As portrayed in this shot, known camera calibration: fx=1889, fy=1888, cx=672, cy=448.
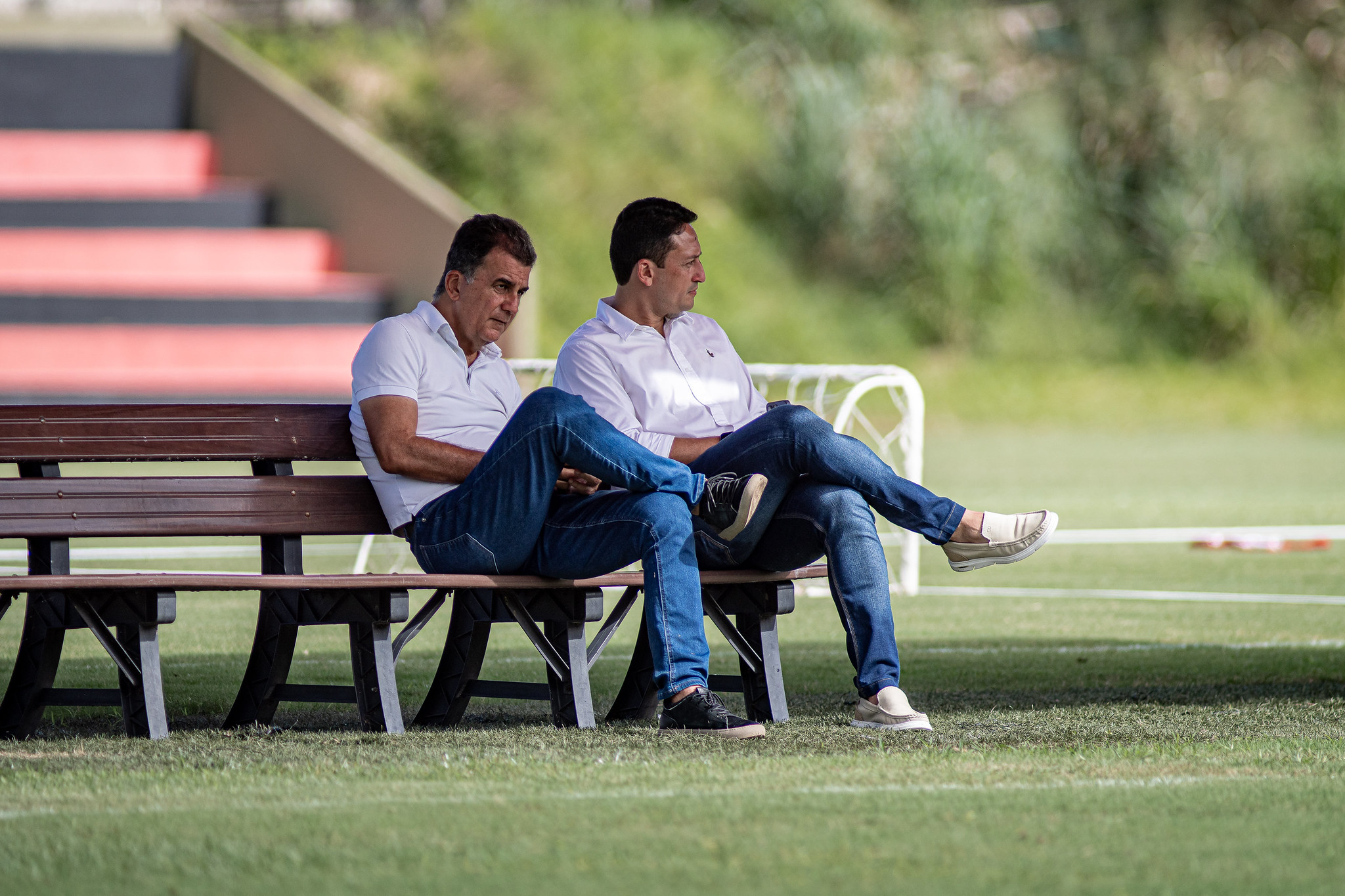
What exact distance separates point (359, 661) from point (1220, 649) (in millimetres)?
3219

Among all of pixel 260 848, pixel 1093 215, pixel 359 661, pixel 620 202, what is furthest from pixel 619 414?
pixel 1093 215

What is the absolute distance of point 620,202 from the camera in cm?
A: 2573

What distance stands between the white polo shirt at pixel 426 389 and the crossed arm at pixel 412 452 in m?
0.04

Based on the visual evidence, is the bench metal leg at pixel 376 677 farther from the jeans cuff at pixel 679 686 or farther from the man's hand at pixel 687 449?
the man's hand at pixel 687 449

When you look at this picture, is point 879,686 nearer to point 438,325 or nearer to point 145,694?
point 438,325

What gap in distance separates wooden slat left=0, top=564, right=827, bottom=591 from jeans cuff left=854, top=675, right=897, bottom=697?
0.61 meters

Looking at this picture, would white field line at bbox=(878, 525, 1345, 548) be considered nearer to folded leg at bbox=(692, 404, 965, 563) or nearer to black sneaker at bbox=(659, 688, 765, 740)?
folded leg at bbox=(692, 404, 965, 563)

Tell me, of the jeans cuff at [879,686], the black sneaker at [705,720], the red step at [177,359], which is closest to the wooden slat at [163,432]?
the black sneaker at [705,720]

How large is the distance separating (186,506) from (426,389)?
0.66 metres

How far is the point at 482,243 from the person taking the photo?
4.91 metres

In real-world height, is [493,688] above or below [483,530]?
below

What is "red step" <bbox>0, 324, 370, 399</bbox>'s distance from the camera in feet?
65.9

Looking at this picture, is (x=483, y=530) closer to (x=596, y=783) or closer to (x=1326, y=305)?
(x=596, y=783)

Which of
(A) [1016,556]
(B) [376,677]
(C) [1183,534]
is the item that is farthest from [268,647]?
(C) [1183,534]
